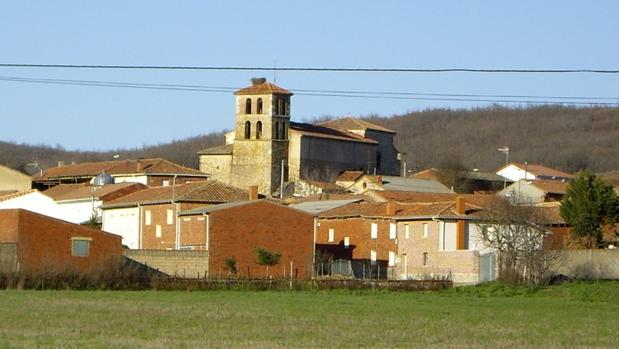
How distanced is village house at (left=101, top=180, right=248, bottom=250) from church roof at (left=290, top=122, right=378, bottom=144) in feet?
116

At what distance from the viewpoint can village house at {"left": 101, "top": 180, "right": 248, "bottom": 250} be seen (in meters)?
78.8

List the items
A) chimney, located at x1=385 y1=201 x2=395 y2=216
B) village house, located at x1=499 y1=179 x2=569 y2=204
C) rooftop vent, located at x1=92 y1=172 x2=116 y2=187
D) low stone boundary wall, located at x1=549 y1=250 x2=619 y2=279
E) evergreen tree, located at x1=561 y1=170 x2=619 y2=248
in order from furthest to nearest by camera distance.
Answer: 1. village house, located at x1=499 y1=179 x2=569 y2=204
2. rooftop vent, located at x1=92 y1=172 x2=116 y2=187
3. chimney, located at x1=385 y1=201 x2=395 y2=216
4. evergreen tree, located at x1=561 y1=170 x2=619 y2=248
5. low stone boundary wall, located at x1=549 y1=250 x2=619 y2=279

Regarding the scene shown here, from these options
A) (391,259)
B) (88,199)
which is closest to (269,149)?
(88,199)

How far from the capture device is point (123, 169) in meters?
117

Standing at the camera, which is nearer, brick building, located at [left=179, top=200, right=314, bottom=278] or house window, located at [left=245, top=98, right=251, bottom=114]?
brick building, located at [left=179, top=200, right=314, bottom=278]

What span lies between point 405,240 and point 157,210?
1552 centimetres

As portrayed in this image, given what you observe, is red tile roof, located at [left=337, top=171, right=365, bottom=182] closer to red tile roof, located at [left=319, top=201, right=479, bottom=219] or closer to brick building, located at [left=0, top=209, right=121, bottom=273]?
red tile roof, located at [left=319, top=201, right=479, bottom=219]

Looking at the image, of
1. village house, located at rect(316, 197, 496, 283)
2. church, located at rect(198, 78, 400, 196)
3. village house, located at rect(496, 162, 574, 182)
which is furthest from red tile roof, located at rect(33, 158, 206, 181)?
village house, located at rect(496, 162, 574, 182)

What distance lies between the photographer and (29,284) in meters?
49.7

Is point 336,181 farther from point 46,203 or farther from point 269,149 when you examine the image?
point 46,203

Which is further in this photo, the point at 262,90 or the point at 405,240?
the point at 262,90

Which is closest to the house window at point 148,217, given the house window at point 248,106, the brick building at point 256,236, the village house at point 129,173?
the brick building at point 256,236

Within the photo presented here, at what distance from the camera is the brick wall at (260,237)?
68.4m

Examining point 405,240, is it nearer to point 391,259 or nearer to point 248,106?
point 391,259
